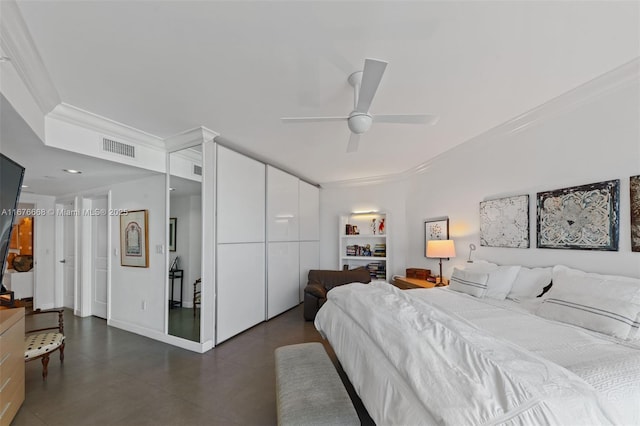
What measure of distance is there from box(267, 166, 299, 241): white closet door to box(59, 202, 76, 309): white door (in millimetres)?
3774

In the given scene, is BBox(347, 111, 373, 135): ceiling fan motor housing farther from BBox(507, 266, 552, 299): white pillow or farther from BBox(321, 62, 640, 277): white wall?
BBox(507, 266, 552, 299): white pillow

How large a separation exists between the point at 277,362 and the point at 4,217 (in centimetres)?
224

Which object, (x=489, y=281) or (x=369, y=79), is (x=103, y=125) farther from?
(x=489, y=281)

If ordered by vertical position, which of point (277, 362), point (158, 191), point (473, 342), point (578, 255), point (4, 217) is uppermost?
point (158, 191)

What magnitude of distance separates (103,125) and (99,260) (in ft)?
9.38

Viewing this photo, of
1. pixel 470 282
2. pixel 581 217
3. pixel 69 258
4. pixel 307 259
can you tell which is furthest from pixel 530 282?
pixel 69 258

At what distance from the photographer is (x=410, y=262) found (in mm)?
5320

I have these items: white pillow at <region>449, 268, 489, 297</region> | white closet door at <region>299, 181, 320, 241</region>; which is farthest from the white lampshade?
white closet door at <region>299, 181, 320, 241</region>

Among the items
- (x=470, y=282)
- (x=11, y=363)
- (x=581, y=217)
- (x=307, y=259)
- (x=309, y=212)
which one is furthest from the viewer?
(x=309, y=212)

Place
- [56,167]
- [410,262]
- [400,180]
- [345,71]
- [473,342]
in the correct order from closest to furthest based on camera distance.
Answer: [473,342] < [345,71] < [56,167] < [410,262] < [400,180]

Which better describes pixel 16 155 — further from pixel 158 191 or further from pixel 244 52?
pixel 244 52

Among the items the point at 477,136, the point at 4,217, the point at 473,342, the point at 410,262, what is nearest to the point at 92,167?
the point at 4,217

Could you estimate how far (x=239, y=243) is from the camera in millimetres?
3762

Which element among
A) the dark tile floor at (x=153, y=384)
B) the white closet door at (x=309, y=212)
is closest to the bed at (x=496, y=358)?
the dark tile floor at (x=153, y=384)
